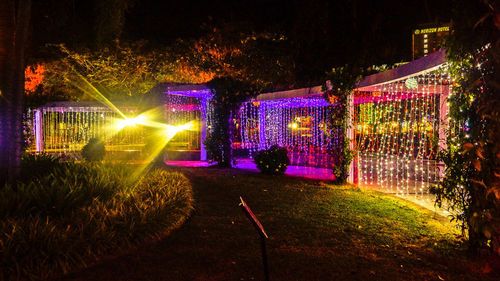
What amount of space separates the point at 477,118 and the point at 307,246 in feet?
8.66

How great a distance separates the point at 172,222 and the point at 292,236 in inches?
74.5

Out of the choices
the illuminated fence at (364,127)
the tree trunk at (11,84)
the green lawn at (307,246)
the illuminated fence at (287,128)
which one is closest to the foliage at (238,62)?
the illuminated fence at (364,127)

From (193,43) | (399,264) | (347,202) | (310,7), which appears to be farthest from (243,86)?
(399,264)

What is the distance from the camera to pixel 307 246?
5254mm

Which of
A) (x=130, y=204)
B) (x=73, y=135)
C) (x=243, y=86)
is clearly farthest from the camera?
(x=73, y=135)

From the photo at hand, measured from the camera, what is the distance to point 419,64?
688 centimetres

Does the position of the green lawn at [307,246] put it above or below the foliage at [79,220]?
below

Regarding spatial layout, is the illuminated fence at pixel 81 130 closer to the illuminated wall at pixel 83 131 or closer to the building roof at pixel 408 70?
the illuminated wall at pixel 83 131

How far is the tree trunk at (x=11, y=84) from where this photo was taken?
7.08 m

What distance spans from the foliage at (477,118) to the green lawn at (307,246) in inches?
26.8

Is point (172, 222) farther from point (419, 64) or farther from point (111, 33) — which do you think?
point (111, 33)

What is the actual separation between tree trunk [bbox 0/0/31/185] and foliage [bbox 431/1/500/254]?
23.7 ft

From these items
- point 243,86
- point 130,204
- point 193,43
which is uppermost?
point 193,43

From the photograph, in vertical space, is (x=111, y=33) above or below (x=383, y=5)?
above
